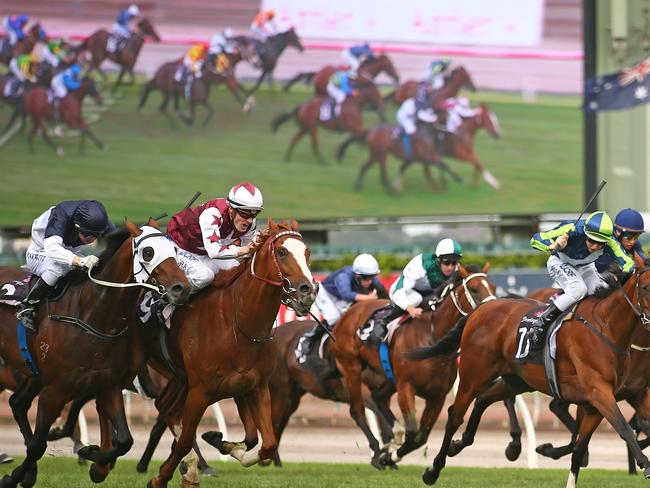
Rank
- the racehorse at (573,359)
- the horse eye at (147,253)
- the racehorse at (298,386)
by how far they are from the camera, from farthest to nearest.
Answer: the racehorse at (298,386) < the racehorse at (573,359) < the horse eye at (147,253)

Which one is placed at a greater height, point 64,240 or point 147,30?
point 64,240

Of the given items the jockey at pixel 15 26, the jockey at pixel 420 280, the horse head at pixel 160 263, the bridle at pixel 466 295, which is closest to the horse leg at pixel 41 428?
the horse head at pixel 160 263

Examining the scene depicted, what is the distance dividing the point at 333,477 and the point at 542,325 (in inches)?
79.2

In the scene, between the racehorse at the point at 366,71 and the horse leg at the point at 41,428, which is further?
the racehorse at the point at 366,71

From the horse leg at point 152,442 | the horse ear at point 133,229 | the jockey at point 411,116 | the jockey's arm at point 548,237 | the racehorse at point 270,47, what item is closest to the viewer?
the horse ear at point 133,229

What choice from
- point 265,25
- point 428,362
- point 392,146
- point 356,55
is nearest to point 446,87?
point 392,146

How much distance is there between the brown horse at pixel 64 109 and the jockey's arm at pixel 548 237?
12.1 meters

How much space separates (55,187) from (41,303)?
37.9 feet

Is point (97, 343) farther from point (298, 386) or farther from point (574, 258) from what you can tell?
point (298, 386)

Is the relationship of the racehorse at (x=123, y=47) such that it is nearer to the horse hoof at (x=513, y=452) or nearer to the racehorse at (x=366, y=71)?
the racehorse at (x=366, y=71)

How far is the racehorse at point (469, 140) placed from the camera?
1942cm

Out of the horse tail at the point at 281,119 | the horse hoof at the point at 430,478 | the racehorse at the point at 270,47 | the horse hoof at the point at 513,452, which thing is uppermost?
the racehorse at the point at 270,47

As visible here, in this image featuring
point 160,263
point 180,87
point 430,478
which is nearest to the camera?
point 160,263

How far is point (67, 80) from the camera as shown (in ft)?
64.2
